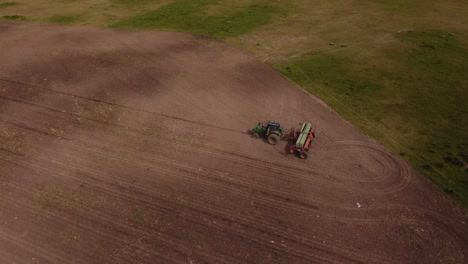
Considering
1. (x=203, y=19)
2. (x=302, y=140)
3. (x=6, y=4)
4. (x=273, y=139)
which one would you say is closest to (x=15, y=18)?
(x=6, y=4)

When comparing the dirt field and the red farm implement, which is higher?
the red farm implement

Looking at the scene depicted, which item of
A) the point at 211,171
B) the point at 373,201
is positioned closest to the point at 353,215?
the point at 373,201

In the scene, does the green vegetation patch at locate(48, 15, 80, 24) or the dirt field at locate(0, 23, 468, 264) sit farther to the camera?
the green vegetation patch at locate(48, 15, 80, 24)

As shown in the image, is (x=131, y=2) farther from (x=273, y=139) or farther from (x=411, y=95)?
(x=411, y=95)

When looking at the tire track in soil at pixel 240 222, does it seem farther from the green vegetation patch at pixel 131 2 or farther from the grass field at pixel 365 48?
the green vegetation patch at pixel 131 2

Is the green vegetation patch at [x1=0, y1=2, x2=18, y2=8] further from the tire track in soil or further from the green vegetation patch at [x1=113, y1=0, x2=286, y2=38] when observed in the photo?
the tire track in soil

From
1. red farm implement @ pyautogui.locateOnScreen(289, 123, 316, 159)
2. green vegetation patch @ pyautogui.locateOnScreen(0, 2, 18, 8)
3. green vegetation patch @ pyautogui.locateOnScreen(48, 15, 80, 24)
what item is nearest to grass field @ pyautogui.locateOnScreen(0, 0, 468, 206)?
green vegetation patch @ pyautogui.locateOnScreen(0, 2, 18, 8)

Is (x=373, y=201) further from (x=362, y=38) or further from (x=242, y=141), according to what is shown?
(x=362, y=38)
